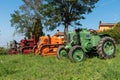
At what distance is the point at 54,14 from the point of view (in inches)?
2210

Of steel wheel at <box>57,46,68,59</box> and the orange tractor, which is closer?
steel wheel at <box>57,46,68,59</box>

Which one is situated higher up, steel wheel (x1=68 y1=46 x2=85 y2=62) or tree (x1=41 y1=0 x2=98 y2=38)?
tree (x1=41 y1=0 x2=98 y2=38)

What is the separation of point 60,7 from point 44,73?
4453 centimetres

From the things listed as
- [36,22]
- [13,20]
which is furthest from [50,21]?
[13,20]

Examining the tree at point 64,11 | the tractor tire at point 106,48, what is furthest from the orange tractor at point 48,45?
the tree at point 64,11

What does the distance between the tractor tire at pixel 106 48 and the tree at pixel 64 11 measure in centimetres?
3709

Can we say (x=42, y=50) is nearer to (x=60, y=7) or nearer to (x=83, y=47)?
(x=83, y=47)

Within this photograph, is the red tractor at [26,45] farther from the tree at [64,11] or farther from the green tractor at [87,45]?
the tree at [64,11]

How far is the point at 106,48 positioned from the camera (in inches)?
709

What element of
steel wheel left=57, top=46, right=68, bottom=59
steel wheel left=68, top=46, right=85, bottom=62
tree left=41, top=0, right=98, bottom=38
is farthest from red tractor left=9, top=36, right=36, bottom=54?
tree left=41, top=0, right=98, bottom=38

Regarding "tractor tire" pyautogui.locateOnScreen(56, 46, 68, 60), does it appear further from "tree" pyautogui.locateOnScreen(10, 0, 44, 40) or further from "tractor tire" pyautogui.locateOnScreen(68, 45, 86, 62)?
"tree" pyautogui.locateOnScreen(10, 0, 44, 40)

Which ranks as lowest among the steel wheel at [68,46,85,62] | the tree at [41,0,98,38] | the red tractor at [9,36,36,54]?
the steel wheel at [68,46,85,62]

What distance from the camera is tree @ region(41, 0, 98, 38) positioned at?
2197 inches

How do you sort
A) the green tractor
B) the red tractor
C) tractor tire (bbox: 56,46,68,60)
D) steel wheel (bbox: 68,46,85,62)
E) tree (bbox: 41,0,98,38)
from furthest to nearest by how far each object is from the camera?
tree (bbox: 41,0,98,38)
the red tractor
tractor tire (bbox: 56,46,68,60)
the green tractor
steel wheel (bbox: 68,46,85,62)
